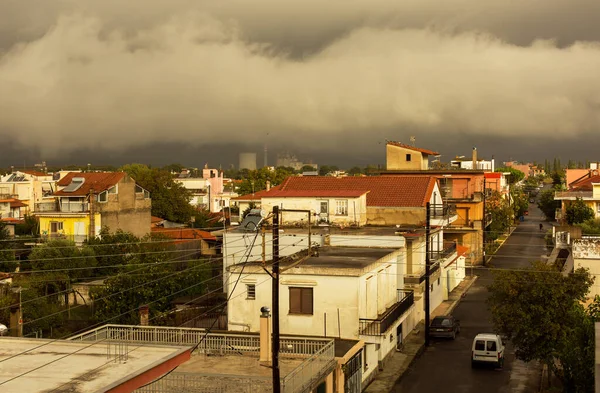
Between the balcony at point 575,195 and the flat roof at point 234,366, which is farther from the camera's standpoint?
the balcony at point 575,195

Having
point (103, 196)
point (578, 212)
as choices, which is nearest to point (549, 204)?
point (578, 212)

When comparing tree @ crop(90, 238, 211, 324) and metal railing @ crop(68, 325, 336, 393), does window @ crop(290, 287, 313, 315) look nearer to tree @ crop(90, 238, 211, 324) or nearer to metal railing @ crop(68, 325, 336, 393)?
metal railing @ crop(68, 325, 336, 393)

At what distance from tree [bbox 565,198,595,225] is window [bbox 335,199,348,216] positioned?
3691cm

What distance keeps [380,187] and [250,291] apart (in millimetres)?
22961

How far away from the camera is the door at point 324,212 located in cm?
4484

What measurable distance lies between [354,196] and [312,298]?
16.1 metres

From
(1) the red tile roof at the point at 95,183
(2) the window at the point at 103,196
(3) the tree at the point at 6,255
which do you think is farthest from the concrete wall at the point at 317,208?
(1) the red tile roof at the point at 95,183

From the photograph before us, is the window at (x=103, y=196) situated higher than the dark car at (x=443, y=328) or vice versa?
the window at (x=103, y=196)

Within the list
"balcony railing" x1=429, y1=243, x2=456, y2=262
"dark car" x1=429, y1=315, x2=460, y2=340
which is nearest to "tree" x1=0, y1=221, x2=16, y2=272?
"balcony railing" x1=429, y1=243, x2=456, y2=262

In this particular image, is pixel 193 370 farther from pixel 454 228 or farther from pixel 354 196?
pixel 454 228

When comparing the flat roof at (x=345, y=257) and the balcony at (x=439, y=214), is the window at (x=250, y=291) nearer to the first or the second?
the flat roof at (x=345, y=257)

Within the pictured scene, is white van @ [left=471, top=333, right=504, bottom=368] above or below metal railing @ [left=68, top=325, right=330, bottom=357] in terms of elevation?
Result: below

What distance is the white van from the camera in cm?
Answer: 3262

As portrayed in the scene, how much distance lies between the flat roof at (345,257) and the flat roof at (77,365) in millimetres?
13776
